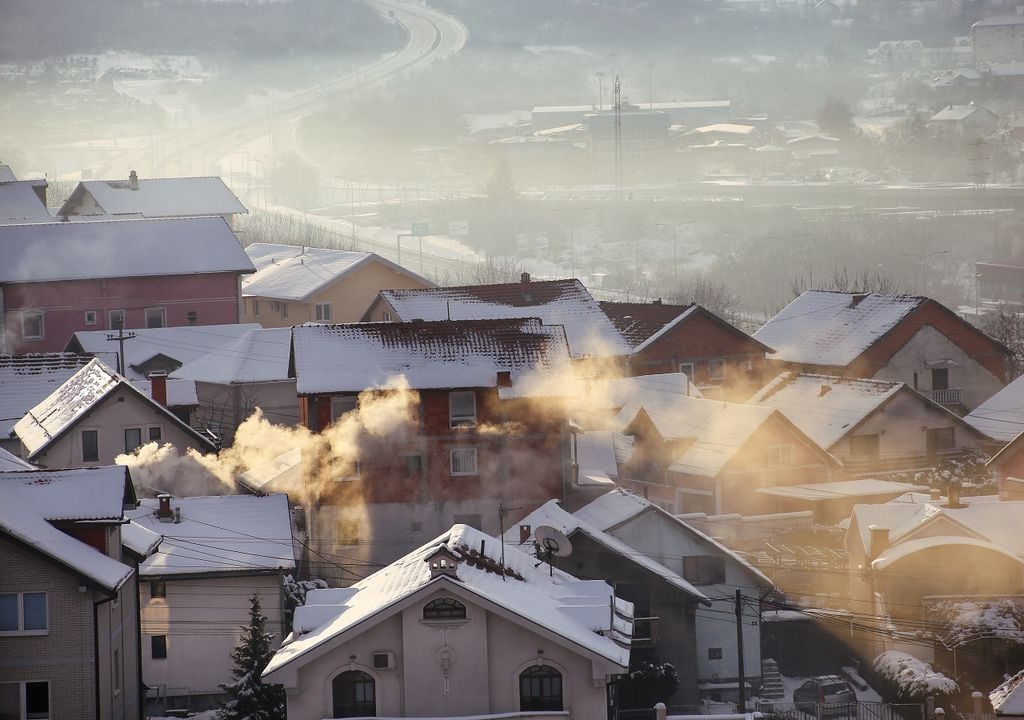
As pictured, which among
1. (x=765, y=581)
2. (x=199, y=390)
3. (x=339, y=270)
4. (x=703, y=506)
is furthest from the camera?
(x=339, y=270)

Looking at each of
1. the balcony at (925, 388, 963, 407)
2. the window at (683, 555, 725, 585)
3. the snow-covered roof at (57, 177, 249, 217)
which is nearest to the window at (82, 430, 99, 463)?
the window at (683, 555, 725, 585)

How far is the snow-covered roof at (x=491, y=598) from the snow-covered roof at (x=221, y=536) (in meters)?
3.92

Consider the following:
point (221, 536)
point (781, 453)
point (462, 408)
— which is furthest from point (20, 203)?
point (221, 536)

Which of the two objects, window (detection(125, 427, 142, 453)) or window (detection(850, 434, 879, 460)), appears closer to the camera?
window (detection(125, 427, 142, 453))

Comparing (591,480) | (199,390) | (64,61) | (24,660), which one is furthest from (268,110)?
(24,660)

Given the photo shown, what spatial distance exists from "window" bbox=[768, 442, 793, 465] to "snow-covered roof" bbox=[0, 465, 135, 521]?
16183mm

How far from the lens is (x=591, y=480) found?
30.3 m

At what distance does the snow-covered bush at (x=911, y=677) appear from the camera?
23.5 metres

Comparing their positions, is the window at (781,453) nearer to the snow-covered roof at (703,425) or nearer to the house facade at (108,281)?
the snow-covered roof at (703,425)

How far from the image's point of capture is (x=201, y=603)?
23.9 m

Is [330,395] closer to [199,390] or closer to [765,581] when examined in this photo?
[765,581]

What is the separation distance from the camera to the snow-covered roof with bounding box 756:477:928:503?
107 ft

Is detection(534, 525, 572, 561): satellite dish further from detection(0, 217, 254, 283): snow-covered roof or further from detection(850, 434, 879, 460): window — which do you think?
detection(0, 217, 254, 283): snow-covered roof

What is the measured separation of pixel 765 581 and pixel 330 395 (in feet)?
25.5
